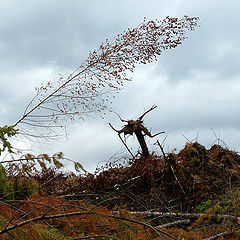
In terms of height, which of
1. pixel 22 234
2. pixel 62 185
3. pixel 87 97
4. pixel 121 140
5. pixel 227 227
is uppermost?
pixel 87 97

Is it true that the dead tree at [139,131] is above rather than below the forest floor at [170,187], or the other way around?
above

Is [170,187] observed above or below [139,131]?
below

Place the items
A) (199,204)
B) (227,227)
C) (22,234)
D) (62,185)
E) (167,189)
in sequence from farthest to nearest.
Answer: (62,185)
(167,189)
(199,204)
(227,227)
(22,234)

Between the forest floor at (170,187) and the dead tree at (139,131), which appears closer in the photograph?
the forest floor at (170,187)

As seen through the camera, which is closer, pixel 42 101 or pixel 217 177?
pixel 217 177

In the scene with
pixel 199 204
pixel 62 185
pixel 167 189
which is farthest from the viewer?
pixel 62 185

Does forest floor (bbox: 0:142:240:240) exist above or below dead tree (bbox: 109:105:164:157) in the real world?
below

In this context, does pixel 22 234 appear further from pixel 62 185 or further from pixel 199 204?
pixel 62 185

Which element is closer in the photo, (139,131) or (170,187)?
(170,187)

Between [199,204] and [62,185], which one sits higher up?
[62,185]

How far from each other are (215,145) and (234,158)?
1.77 ft

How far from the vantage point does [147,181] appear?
780 centimetres

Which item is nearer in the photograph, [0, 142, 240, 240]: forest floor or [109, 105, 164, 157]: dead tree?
[0, 142, 240, 240]: forest floor

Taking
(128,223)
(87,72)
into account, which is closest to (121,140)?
(87,72)
